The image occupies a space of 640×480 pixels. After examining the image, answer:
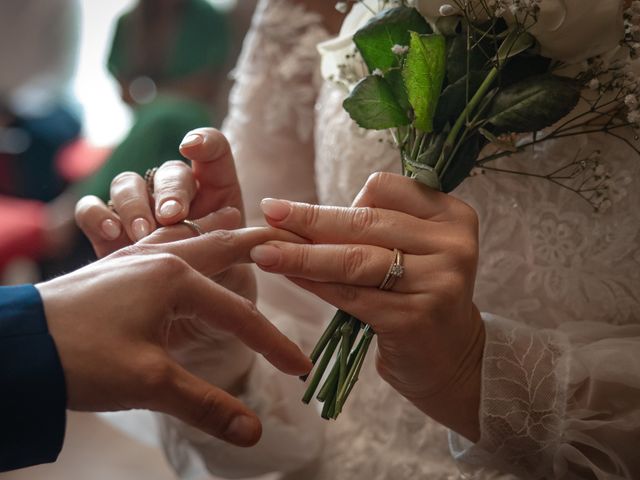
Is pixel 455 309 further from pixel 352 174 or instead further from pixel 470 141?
pixel 352 174

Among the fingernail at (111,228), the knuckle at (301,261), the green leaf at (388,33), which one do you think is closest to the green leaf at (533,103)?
the green leaf at (388,33)

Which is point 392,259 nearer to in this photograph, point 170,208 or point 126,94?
point 170,208

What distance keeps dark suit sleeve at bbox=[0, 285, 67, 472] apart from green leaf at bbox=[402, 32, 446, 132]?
372mm

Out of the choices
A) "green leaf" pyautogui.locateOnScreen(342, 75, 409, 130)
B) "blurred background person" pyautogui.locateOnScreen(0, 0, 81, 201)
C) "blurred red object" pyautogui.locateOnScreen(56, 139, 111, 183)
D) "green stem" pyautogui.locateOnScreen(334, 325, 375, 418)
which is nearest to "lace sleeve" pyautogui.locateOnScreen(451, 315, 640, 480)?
"green stem" pyautogui.locateOnScreen(334, 325, 375, 418)

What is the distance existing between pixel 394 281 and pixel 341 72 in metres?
0.34

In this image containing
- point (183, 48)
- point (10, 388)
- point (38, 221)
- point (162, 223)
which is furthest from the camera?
point (183, 48)

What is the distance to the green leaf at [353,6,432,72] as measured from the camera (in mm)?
744

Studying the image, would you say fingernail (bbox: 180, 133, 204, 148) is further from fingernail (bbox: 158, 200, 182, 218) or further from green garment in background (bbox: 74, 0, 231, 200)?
green garment in background (bbox: 74, 0, 231, 200)

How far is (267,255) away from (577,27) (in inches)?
14.0

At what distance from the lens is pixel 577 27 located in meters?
0.68

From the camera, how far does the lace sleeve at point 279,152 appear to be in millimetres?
1089

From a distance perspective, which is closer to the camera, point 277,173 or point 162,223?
point 162,223

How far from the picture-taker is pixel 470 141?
0.73 metres

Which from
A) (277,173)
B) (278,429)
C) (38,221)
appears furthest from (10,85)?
(278,429)
